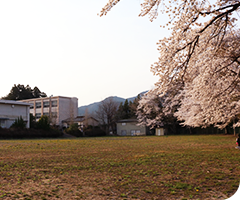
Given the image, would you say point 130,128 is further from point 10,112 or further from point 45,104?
point 45,104

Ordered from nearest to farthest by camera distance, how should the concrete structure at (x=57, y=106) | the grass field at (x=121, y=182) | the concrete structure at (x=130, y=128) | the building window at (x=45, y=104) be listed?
the grass field at (x=121, y=182) < the concrete structure at (x=130, y=128) < the concrete structure at (x=57, y=106) < the building window at (x=45, y=104)

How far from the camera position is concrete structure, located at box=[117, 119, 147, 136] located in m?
56.5

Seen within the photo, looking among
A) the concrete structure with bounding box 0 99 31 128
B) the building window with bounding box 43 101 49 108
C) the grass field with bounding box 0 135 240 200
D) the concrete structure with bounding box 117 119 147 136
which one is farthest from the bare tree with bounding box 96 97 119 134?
the grass field with bounding box 0 135 240 200

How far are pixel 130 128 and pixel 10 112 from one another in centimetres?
2477

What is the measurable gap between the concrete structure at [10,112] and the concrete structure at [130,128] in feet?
67.8

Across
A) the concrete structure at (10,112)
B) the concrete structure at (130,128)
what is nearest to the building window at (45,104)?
the concrete structure at (130,128)

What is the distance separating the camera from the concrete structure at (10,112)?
4331 centimetres

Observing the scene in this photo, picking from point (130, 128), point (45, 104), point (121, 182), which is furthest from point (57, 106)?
point (121, 182)

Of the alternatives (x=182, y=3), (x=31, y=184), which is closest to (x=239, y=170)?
(x=182, y=3)

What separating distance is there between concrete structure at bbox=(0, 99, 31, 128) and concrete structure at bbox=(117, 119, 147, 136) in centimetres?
2066

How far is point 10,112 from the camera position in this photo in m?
44.7

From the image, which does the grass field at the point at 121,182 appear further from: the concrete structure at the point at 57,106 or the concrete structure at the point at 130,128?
the concrete structure at the point at 57,106

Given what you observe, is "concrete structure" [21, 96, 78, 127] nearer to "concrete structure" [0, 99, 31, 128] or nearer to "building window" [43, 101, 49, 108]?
"building window" [43, 101, 49, 108]

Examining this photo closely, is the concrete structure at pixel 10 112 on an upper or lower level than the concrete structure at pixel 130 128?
upper
